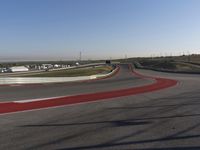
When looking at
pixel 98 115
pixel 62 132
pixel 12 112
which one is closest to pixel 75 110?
pixel 98 115

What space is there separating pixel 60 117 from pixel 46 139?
3084 mm

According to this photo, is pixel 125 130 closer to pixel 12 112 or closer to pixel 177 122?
pixel 177 122

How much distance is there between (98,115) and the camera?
34.3 ft

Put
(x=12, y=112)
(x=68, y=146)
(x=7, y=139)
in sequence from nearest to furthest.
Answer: (x=68, y=146) < (x=7, y=139) < (x=12, y=112)

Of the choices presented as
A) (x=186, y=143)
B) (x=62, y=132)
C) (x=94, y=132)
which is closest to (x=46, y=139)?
(x=62, y=132)

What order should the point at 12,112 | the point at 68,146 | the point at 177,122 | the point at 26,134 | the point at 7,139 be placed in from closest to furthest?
1. the point at 68,146
2. the point at 7,139
3. the point at 26,134
4. the point at 177,122
5. the point at 12,112

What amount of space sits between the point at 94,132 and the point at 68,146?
1446mm

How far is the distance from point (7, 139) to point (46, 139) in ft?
2.88

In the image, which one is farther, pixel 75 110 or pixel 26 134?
pixel 75 110

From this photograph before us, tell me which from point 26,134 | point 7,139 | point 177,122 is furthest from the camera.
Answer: point 177,122

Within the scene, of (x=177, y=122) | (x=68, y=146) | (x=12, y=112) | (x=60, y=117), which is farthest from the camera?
(x=12, y=112)

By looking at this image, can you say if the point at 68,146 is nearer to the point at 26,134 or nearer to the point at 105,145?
the point at 105,145

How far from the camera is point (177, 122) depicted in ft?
30.1

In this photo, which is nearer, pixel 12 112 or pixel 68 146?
pixel 68 146
